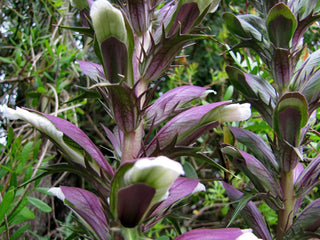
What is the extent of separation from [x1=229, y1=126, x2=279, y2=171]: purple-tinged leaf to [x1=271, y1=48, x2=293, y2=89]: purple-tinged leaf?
6.6 inches

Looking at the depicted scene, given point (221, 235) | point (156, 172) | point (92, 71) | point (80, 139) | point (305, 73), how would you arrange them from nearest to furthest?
1. point (156, 172)
2. point (221, 235)
3. point (80, 139)
4. point (92, 71)
5. point (305, 73)

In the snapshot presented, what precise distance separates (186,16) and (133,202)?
0.43 m

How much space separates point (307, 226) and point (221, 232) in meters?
0.34

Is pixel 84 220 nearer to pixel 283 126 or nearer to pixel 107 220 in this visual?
pixel 107 220

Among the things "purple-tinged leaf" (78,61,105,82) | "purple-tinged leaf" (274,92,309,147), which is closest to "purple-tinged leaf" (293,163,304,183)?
"purple-tinged leaf" (274,92,309,147)

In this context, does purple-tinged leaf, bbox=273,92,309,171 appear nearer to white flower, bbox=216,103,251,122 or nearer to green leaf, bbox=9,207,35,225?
white flower, bbox=216,103,251,122

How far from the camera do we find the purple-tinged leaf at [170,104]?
31.2 inches

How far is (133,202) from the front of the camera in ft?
1.87

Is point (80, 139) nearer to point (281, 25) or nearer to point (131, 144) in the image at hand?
point (131, 144)

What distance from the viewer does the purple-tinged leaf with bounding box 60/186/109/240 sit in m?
0.69

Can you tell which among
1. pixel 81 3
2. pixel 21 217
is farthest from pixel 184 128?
pixel 21 217

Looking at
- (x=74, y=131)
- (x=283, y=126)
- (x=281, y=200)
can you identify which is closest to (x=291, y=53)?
(x=283, y=126)

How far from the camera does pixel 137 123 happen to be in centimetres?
73

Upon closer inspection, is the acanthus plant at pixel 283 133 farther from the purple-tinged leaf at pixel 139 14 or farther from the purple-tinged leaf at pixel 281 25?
the purple-tinged leaf at pixel 139 14
